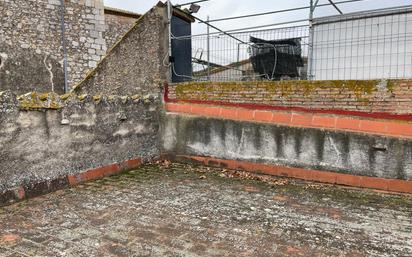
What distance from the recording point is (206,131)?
24.3 ft

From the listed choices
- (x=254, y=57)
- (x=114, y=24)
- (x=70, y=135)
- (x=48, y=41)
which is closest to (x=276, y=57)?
(x=254, y=57)

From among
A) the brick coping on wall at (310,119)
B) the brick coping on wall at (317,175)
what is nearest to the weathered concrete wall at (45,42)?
the brick coping on wall at (310,119)

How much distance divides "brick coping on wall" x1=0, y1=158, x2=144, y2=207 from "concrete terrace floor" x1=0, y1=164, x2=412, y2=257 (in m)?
0.15

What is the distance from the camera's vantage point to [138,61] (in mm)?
8367

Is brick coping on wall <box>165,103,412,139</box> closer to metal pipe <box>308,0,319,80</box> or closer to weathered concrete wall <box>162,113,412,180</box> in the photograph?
weathered concrete wall <box>162,113,412,180</box>

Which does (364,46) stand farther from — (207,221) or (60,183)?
(60,183)

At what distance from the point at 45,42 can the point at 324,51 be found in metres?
8.26

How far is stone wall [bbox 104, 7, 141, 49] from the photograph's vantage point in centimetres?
1253

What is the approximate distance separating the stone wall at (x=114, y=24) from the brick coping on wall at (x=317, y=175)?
7093 millimetres

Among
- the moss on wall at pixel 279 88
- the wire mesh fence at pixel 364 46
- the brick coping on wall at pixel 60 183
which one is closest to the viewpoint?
the brick coping on wall at pixel 60 183

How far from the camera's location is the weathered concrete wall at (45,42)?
9773 millimetres

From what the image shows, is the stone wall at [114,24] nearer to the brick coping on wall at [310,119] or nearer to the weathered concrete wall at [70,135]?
the weathered concrete wall at [70,135]

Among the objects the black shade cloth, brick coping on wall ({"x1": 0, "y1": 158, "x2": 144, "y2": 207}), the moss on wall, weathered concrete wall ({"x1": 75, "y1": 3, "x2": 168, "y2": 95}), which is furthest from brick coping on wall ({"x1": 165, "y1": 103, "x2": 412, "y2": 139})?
brick coping on wall ({"x1": 0, "y1": 158, "x2": 144, "y2": 207})

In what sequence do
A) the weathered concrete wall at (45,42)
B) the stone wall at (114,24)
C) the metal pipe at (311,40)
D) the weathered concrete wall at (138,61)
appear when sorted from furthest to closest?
the stone wall at (114,24) → the weathered concrete wall at (45,42) → the weathered concrete wall at (138,61) → the metal pipe at (311,40)
